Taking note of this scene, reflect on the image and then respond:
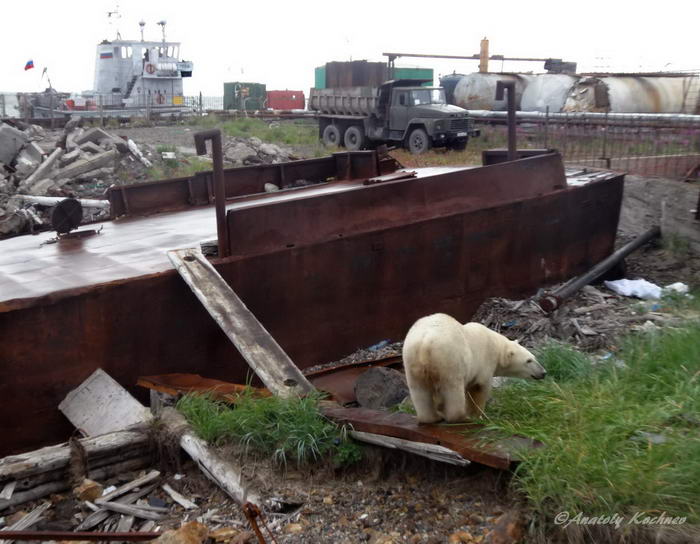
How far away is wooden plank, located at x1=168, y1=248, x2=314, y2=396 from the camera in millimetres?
4715

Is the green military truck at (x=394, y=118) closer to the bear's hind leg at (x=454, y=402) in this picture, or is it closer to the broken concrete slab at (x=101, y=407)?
the broken concrete slab at (x=101, y=407)

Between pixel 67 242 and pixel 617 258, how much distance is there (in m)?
6.58

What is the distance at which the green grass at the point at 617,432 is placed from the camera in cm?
302

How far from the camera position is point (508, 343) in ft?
15.0

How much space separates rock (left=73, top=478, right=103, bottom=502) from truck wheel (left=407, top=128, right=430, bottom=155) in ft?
61.9

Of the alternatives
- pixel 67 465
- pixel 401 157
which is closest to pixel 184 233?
pixel 67 465

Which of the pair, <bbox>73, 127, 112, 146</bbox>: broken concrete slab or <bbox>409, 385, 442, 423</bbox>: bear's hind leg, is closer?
<bbox>409, 385, 442, 423</bbox>: bear's hind leg

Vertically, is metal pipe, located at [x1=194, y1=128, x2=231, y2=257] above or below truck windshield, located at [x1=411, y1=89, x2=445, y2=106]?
below

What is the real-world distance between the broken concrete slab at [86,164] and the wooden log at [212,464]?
47.5 ft

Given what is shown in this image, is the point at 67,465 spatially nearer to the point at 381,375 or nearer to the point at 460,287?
the point at 381,375


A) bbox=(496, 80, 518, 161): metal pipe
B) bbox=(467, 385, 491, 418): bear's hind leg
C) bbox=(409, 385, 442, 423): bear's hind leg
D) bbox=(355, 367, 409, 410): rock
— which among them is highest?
bbox=(496, 80, 518, 161): metal pipe

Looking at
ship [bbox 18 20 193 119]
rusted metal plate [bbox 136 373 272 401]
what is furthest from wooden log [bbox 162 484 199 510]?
ship [bbox 18 20 193 119]

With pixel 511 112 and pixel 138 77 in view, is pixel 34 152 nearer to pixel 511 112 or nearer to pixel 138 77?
pixel 511 112

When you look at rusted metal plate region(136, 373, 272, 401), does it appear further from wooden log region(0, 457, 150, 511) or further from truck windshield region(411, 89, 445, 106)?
truck windshield region(411, 89, 445, 106)
